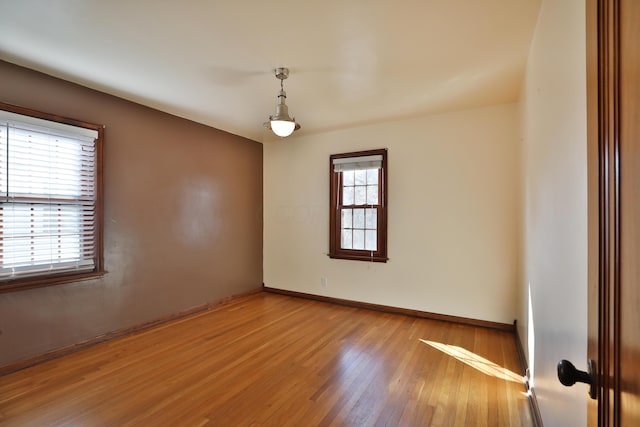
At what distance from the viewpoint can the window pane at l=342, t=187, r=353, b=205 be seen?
14.3 ft

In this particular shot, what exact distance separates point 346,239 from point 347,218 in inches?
12.3

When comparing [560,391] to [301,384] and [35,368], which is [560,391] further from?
[35,368]

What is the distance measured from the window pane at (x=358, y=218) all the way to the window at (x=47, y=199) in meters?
3.04

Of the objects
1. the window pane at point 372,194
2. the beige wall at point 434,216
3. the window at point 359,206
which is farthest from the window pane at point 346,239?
the window pane at point 372,194

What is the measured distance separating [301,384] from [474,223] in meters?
2.62

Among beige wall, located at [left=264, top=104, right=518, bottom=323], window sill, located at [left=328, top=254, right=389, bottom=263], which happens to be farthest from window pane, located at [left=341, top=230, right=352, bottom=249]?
beige wall, located at [left=264, top=104, right=518, bottom=323]

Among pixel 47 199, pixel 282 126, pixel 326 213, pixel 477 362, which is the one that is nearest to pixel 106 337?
pixel 47 199

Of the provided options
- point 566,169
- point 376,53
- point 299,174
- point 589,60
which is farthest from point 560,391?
point 299,174

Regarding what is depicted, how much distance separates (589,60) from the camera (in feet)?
2.17

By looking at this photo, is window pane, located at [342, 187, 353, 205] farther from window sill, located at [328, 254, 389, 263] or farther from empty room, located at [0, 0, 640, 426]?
window sill, located at [328, 254, 389, 263]

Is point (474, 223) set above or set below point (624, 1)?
below

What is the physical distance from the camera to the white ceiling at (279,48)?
185cm

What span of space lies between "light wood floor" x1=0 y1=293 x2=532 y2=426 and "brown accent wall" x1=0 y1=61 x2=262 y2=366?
33 cm

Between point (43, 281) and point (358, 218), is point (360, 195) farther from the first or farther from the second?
point (43, 281)
